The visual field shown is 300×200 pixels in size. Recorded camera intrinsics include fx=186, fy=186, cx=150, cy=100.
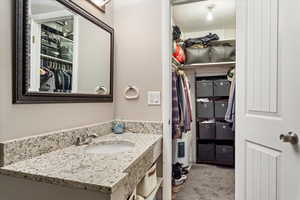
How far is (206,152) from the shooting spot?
3145mm

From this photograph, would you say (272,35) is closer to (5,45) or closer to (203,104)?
(5,45)

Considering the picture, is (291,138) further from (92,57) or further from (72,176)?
(92,57)

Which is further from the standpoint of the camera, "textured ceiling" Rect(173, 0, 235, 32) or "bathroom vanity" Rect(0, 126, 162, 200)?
"textured ceiling" Rect(173, 0, 235, 32)

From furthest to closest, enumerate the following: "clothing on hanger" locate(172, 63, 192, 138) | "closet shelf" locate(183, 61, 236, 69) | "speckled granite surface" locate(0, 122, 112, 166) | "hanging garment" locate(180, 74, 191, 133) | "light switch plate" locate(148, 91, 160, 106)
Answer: "closet shelf" locate(183, 61, 236, 69) < "hanging garment" locate(180, 74, 191, 133) < "clothing on hanger" locate(172, 63, 192, 138) < "light switch plate" locate(148, 91, 160, 106) < "speckled granite surface" locate(0, 122, 112, 166)

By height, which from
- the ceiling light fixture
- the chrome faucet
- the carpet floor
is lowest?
the carpet floor

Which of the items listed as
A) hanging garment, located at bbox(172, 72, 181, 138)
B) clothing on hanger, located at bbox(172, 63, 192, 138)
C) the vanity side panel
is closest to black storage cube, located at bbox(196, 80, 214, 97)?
clothing on hanger, located at bbox(172, 63, 192, 138)

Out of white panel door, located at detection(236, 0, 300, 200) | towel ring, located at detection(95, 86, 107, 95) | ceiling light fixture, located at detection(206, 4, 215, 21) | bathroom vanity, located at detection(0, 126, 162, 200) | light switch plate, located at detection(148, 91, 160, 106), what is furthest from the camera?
ceiling light fixture, located at detection(206, 4, 215, 21)

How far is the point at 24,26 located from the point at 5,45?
0.14 m

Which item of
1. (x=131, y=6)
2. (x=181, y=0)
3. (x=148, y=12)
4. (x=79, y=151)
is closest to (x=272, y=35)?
(x=181, y=0)

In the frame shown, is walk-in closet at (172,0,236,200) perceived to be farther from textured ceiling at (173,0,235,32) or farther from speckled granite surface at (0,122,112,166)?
speckled granite surface at (0,122,112,166)

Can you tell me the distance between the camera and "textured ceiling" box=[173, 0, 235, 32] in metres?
2.47

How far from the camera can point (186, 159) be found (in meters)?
2.70

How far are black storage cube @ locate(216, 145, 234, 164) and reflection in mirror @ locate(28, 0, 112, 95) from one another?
2235 mm

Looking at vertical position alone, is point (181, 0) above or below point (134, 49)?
above
